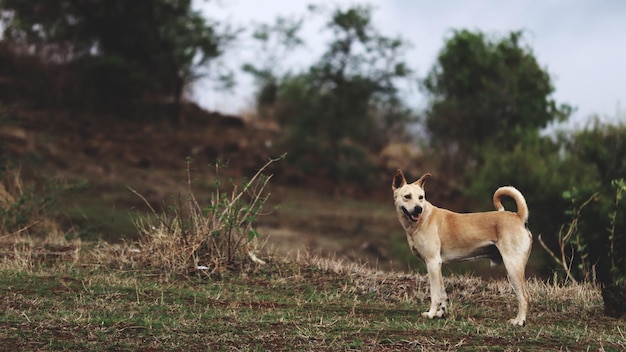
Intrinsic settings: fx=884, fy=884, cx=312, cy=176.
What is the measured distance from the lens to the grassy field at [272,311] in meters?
7.51

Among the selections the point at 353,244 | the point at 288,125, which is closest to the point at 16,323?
the point at 353,244

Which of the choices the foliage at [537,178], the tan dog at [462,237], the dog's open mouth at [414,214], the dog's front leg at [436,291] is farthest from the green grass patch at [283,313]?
the foliage at [537,178]

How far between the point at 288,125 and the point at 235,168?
5.41m

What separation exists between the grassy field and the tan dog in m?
0.41

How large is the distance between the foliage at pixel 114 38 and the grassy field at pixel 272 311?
23394 millimetres

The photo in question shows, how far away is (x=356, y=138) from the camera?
38.1m

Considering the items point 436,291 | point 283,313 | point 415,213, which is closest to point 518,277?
point 436,291

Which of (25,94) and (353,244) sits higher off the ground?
(25,94)

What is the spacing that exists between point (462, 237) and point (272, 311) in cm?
208

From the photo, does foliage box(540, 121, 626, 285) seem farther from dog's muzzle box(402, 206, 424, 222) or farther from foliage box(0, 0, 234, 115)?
foliage box(0, 0, 234, 115)

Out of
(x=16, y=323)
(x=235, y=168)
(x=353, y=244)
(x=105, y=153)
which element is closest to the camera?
(x=16, y=323)

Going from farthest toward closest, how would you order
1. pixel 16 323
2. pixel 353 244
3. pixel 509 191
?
pixel 353 244, pixel 509 191, pixel 16 323

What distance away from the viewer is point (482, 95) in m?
35.9

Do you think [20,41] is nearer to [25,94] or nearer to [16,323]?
[25,94]
